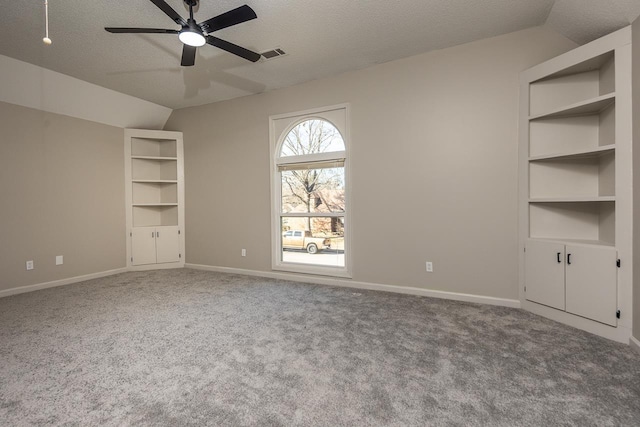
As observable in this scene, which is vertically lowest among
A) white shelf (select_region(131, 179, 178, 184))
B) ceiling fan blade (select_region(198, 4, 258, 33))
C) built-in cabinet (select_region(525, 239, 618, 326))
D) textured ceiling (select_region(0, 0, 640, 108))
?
built-in cabinet (select_region(525, 239, 618, 326))

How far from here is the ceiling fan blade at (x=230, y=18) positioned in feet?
6.75

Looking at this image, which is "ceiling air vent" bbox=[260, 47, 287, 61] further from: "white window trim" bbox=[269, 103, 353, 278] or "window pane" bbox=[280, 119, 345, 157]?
"window pane" bbox=[280, 119, 345, 157]

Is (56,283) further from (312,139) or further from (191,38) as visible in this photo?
(312,139)

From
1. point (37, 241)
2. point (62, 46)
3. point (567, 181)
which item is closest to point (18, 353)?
point (37, 241)

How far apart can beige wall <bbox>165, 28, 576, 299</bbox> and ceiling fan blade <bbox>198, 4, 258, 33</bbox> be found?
1874 millimetres

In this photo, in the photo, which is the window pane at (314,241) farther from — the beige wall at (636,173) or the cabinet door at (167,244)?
the beige wall at (636,173)

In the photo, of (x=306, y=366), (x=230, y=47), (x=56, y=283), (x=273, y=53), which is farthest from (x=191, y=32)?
(x=56, y=283)

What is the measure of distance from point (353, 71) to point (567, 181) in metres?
2.75

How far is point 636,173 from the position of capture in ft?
6.91

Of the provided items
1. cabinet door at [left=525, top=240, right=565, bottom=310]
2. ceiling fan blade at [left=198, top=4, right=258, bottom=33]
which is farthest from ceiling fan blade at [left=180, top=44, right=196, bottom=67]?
cabinet door at [left=525, top=240, right=565, bottom=310]

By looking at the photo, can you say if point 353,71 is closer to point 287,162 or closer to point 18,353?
point 287,162

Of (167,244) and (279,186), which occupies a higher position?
(279,186)

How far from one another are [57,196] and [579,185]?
21.4 ft

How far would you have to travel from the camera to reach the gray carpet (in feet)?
4.85
